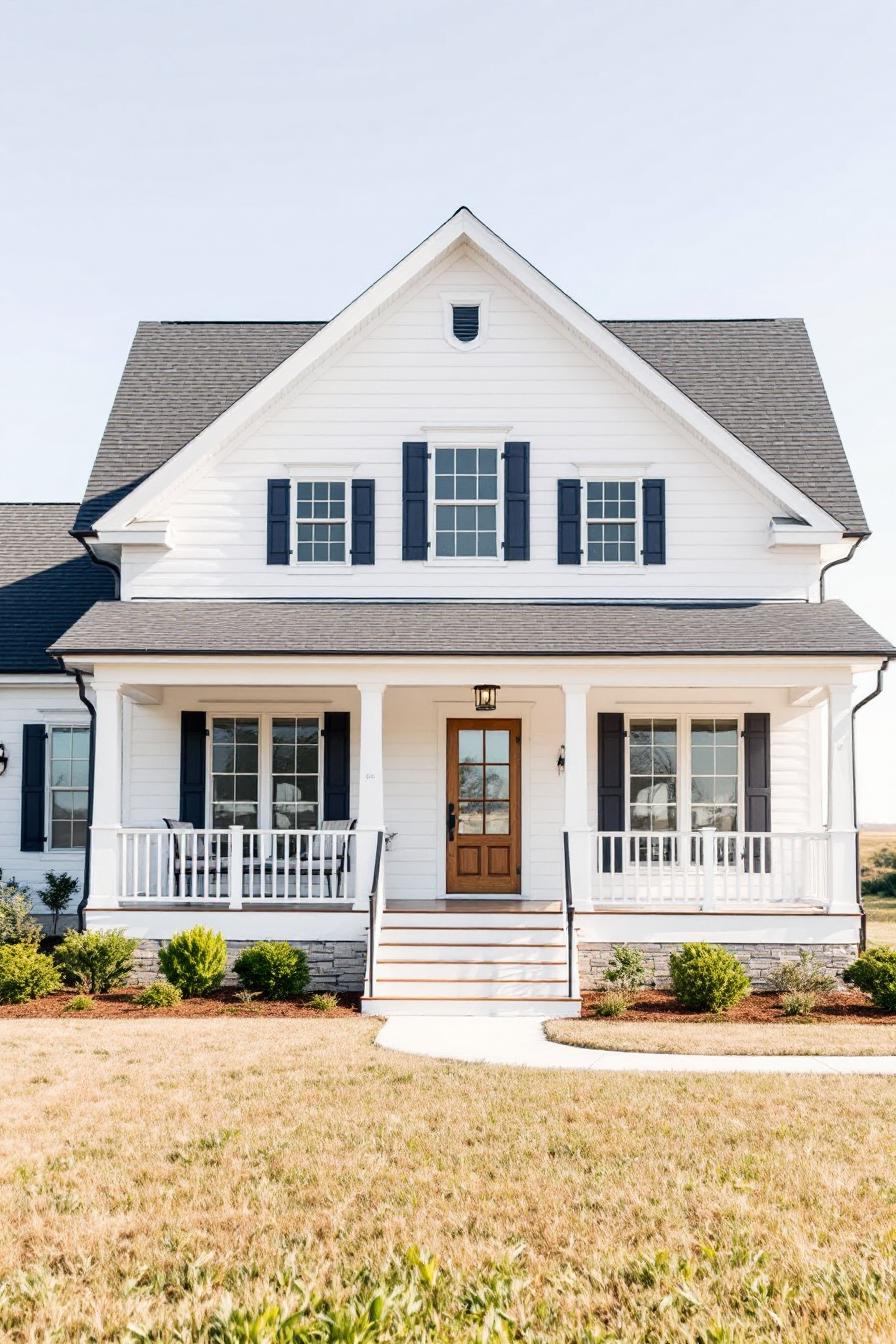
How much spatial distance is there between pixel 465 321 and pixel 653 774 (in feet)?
22.0

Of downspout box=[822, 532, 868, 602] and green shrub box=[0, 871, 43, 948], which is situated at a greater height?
downspout box=[822, 532, 868, 602]

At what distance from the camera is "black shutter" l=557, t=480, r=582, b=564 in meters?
16.1

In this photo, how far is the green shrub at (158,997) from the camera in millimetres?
12695

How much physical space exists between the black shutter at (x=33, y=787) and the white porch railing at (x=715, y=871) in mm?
A: 7799

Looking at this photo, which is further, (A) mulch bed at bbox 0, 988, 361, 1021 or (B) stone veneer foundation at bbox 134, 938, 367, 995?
(B) stone veneer foundation at bbox 134, 938, 367, 995

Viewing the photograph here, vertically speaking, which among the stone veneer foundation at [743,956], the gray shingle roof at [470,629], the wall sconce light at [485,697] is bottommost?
the stone veneer foundation at [743,956]

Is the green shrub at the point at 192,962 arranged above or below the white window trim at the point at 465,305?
below

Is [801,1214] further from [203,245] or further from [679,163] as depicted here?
[203,245]

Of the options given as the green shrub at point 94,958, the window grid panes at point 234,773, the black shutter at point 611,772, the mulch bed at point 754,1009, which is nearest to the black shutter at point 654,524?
the black shutter at point 611,772

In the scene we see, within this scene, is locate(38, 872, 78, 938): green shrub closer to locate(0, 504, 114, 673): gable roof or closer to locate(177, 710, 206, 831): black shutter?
locate(177, 710, 206, 831): black shutter

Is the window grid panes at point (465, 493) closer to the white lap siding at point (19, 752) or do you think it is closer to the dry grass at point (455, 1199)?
the white lap siding at point (19, 752)

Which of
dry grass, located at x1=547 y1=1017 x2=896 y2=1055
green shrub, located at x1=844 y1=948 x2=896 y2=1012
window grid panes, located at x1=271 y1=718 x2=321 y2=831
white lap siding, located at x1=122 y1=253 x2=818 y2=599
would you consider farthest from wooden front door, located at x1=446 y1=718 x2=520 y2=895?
green shrub, located at x1=844 y1=948 x2=896 y2=1012

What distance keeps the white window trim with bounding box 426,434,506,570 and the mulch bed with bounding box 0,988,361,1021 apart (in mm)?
5988

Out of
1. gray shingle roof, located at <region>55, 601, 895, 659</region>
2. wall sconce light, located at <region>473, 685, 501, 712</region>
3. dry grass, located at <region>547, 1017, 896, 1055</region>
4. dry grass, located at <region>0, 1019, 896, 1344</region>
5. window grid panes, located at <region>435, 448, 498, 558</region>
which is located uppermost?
window grid panes, located at <region>435, 448, 498, 558</region>
